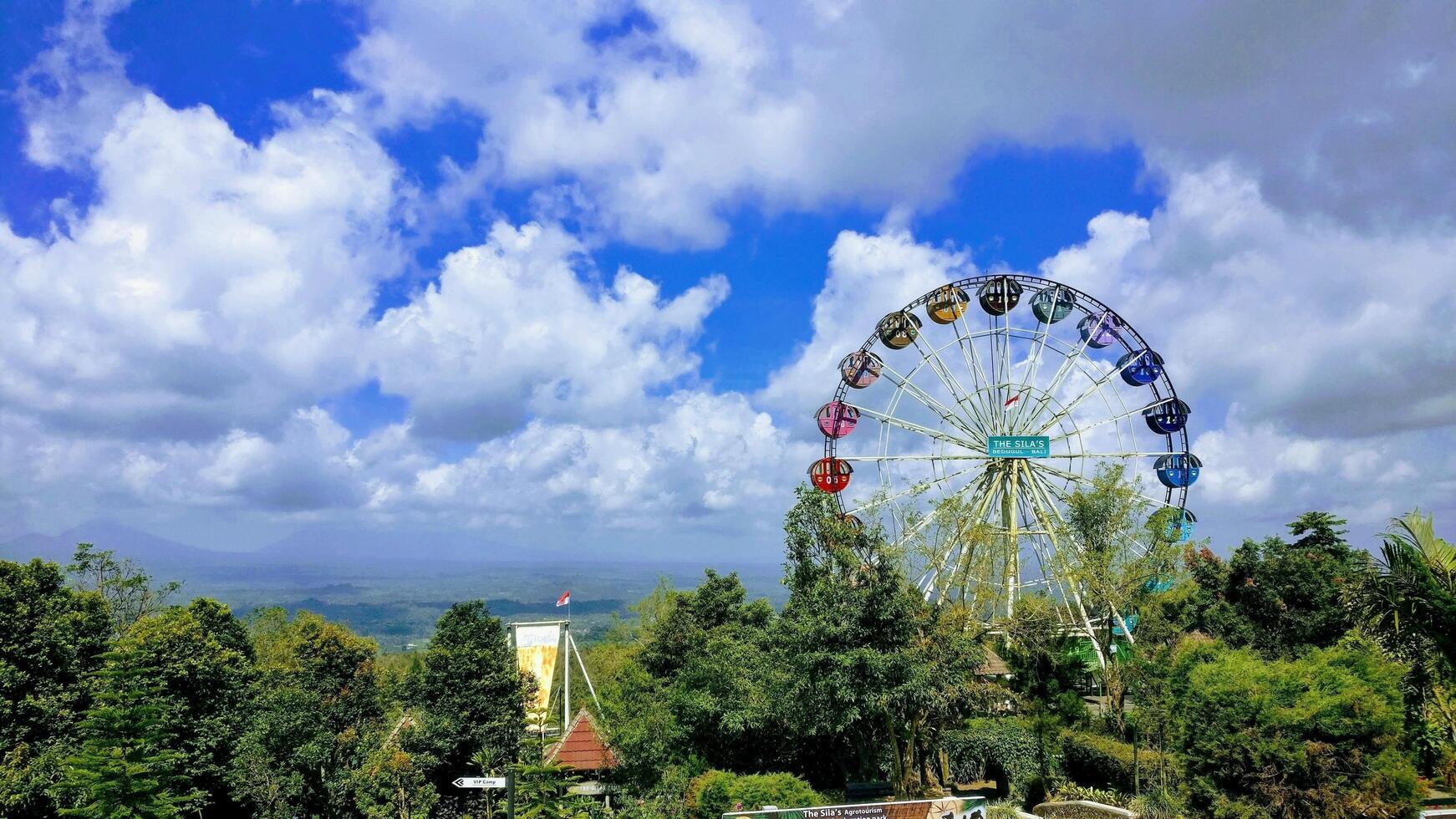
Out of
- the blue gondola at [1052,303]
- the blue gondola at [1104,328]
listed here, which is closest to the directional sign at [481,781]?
the blue gondola at [1052,303]

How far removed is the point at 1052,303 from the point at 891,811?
21.2 m

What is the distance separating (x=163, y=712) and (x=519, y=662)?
1165 centimetres

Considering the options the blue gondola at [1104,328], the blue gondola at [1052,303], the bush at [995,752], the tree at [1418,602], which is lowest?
the bush at [995,752]

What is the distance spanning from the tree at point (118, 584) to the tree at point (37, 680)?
4633mm

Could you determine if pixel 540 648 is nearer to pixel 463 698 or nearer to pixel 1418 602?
pixel 463 698

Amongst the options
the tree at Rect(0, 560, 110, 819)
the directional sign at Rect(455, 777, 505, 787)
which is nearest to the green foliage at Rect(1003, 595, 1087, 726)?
the directional sign at Rect(455, 777, 505, 787)

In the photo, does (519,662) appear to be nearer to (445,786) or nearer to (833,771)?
(445,786)

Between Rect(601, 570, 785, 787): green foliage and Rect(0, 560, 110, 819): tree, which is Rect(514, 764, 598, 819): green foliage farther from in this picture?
Rect(0, 560, 110, 819): tree

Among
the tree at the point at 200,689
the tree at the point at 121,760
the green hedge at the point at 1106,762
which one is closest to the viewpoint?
the tree at the point at 121,760

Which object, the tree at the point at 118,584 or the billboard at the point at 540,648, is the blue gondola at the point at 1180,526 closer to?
the billboard at the point at 540,648

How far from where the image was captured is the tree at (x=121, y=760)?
1739 cm

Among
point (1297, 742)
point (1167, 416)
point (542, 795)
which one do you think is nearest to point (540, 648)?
point (542, 795)

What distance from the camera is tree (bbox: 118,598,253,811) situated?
2316cm

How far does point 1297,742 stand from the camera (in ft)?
45.4
